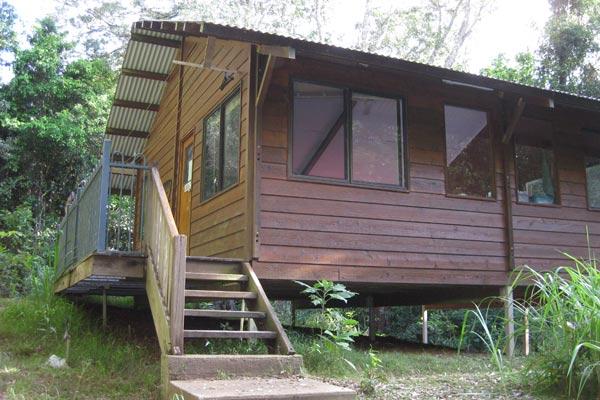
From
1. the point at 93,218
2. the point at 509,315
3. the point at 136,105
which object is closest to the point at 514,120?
the point at 509,315

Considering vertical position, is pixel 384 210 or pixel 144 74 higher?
pixel 144 74

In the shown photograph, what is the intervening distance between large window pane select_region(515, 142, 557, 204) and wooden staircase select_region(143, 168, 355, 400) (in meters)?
4.43

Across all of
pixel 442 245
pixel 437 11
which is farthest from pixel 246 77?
pixel 437 11

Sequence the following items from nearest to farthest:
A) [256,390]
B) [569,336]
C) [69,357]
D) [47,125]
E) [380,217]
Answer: [569,336] < [256,390] < [69,357] < [380,217] < [47,125]

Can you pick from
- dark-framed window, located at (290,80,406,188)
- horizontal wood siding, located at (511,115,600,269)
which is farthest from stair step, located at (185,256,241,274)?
A: horizontal wood siding, located at (511,115,600,269)

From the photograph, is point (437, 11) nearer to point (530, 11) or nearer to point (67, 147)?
point (530, 11)

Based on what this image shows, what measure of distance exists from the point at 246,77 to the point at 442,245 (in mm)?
3259

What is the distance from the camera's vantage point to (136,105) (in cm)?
1148

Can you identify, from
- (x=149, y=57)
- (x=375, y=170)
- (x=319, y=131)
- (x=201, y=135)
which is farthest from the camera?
(x=149, y=57)

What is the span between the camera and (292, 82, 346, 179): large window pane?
270 inches

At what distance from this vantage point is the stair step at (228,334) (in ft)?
15.4

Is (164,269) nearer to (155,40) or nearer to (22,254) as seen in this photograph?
(155,40)

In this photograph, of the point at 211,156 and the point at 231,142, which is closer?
the point at 231,142

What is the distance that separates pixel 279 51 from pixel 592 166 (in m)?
5.72
